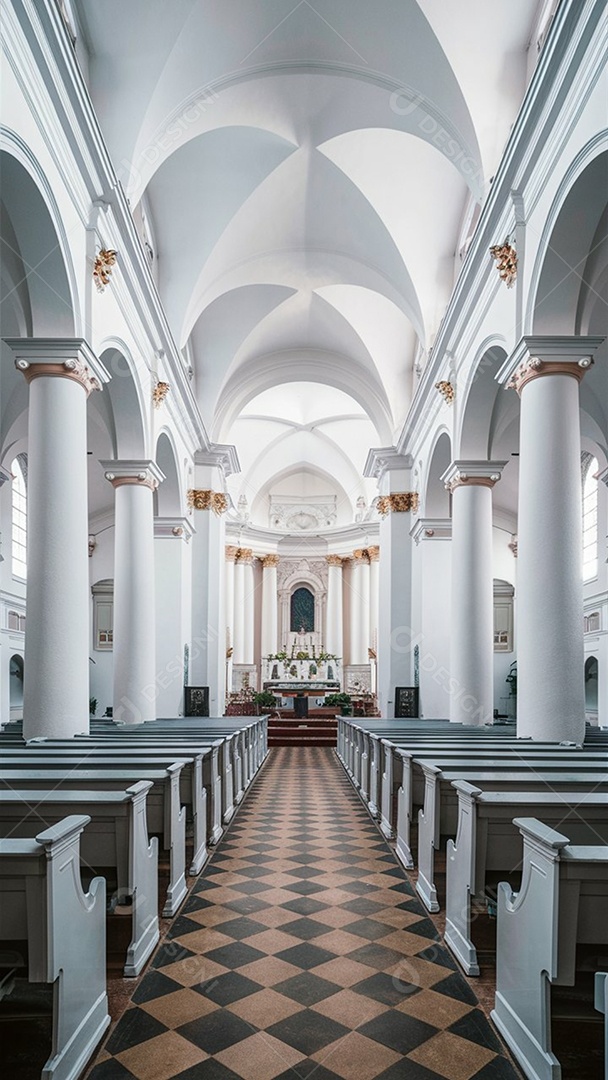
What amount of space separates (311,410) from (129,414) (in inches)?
603

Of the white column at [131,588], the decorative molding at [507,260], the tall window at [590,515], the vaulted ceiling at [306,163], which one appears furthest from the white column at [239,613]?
the decorative molding at [507,260]

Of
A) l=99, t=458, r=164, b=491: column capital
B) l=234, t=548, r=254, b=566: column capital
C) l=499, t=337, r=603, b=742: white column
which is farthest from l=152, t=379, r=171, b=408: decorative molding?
l=234, t=548, r=254, b=566: column capital

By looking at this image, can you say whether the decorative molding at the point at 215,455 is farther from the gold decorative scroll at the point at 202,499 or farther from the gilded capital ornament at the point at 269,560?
the gilded capital ornament at the point at 269,560

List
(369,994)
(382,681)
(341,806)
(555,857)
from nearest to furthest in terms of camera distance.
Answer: (555,857)
(369,994)
(341,806)
(382,681)

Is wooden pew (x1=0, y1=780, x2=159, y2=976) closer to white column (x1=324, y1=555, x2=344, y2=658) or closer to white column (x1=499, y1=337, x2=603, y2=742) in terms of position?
white column (x1=499, y1=337, x2=603, y2=742)

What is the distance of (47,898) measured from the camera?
2.80 meters

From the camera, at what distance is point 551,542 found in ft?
24.4

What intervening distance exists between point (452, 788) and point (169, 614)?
1114cm

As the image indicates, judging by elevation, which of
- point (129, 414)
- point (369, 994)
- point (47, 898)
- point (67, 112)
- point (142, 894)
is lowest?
point (369, 994)

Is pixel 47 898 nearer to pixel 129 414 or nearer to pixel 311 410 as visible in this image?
pixel 129 414

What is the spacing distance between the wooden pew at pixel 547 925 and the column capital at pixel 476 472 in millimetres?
8926

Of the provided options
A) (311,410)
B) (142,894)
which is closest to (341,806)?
(142,894)

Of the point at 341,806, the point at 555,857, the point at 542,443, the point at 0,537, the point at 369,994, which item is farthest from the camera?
the point at 0,537

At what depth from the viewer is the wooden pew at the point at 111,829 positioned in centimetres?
381
